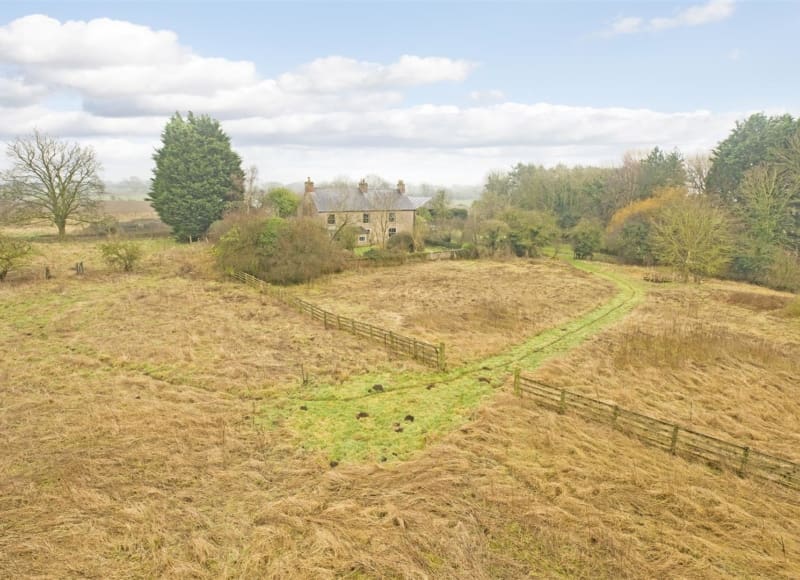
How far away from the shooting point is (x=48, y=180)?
160 feet

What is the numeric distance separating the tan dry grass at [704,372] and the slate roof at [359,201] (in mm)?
34993

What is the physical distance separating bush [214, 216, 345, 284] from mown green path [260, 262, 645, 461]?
20.3 meters

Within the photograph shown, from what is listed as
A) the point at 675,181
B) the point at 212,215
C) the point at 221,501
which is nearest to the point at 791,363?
the point at 221,501

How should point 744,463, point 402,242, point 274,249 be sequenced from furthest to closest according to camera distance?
point 402,242, point 274,249, point 744,463

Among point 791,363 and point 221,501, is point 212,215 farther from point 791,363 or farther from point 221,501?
point 791,363

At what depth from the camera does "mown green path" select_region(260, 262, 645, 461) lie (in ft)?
43.9

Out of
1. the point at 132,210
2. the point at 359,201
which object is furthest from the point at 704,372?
the point at 132,210

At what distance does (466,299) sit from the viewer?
3089cm

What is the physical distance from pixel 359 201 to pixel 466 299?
28538 mm

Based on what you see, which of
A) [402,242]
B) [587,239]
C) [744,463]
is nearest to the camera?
[744,463]

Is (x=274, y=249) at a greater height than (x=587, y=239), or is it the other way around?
(x=274, y=249)

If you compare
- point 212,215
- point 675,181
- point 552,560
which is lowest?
point 552,560

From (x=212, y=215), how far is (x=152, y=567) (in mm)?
50070

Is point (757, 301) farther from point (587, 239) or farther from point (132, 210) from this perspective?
point (132, 210)
